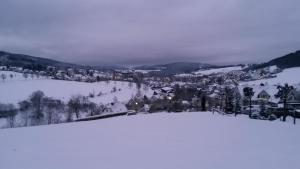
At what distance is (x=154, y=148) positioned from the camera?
18.4 ft

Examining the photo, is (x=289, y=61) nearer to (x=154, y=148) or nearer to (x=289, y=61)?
(x=289, y=61)

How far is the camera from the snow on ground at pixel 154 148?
4.62 m

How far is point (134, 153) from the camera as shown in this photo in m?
5.28

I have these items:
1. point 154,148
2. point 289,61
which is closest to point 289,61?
point 289,61

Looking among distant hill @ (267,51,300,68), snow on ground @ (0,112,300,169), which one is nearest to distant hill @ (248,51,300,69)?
distant hill @ (267,51,300,68)

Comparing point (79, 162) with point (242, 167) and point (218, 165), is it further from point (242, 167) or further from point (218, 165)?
point (242, 167)

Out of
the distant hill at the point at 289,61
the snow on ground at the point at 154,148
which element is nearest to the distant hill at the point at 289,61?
the distant hill at the point at 289,61

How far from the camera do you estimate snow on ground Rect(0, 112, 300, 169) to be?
4.62 metres

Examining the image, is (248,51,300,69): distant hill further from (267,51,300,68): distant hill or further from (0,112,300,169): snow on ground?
(0,112,300,169): snow on ground

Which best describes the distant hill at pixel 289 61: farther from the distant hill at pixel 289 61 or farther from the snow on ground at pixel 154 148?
the snow on ground at pixel 154 148

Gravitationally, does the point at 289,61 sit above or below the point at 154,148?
above

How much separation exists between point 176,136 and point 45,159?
10.2 ft

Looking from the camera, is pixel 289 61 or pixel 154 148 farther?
pixel 289 61

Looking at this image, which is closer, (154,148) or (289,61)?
(154,148)
